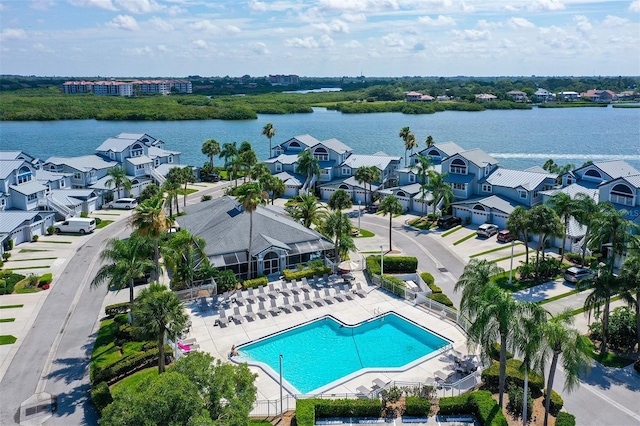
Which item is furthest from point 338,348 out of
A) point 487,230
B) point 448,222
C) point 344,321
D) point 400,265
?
point 448,222

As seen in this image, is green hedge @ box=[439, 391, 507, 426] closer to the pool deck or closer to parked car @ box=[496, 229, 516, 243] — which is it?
the pool deck

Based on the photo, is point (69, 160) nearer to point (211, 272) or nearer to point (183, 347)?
point (211, 272)

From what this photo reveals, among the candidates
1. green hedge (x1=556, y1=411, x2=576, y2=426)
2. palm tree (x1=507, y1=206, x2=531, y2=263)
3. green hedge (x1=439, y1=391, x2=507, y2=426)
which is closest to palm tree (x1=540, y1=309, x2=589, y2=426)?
green hedge (x1=556, y1=411, x2=576, y2=426)

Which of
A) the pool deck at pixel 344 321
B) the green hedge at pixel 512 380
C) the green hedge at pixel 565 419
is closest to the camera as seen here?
the green hedge at pixel 565 419

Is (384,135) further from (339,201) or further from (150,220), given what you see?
(150,220)

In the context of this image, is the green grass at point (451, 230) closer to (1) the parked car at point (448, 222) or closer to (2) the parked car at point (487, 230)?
(1) the parked car at point (448, 222)

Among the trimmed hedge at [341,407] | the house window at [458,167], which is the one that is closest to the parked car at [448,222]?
the house window at [458,167]

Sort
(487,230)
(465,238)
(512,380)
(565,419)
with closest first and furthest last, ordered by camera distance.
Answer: (565,419), (512,380), (465,238), (487,230)
